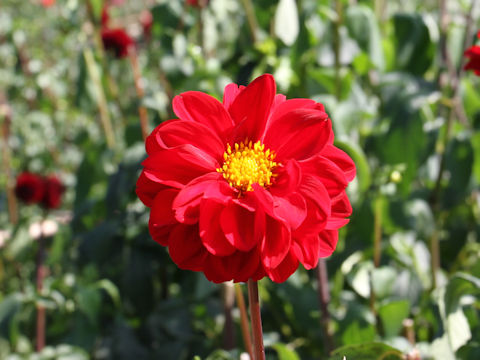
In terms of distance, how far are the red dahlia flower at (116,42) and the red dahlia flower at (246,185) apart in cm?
101

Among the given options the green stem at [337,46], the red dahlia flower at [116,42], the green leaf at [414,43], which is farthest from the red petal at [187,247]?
the red dahlia flower at [116,42]

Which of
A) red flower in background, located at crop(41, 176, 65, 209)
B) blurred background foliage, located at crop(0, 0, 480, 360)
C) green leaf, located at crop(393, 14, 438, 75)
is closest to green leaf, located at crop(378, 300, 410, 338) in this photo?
blurred background foliage, located at crop(0, 0, 480, 360)

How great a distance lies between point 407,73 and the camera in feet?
3.10

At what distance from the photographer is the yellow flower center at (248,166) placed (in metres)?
0.45

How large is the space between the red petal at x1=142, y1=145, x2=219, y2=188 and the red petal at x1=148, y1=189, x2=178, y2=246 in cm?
1

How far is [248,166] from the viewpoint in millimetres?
458

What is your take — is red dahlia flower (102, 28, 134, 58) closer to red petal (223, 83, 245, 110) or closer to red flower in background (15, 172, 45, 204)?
red flower in background (15, 172, 45, 204)

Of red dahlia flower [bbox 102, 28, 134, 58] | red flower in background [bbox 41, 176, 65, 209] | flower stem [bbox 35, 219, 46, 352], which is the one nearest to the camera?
flower stem [bbox 35, 219, 46, 352]

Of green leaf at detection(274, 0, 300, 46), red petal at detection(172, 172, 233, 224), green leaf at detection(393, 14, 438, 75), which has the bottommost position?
red petal at detection(172, 172, 233, 224)

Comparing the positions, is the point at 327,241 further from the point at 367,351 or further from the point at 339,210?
the point at 367,351

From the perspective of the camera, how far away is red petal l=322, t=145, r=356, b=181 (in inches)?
18.1

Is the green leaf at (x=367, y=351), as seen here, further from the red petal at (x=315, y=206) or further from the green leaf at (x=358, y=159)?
the green leaf at (x=358, y=159)

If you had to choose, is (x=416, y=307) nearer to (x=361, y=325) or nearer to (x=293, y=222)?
(x=361, y=325)

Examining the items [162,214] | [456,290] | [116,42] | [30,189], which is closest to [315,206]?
[162,214]
